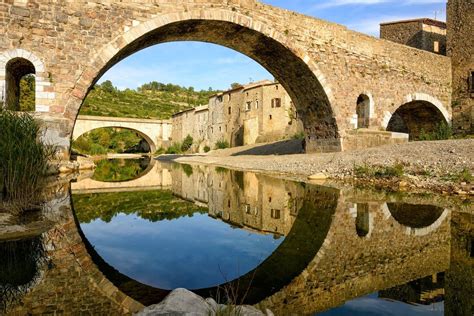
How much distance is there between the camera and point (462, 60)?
18.9 metres

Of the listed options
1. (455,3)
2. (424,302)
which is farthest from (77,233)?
(455,3)

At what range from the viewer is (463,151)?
9.73 metres

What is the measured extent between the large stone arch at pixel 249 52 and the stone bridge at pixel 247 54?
3cm

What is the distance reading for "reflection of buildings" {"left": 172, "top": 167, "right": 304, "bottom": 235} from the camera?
582cm

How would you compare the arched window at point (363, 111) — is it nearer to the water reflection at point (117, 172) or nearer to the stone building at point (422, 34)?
the stone building at point (422, 34)

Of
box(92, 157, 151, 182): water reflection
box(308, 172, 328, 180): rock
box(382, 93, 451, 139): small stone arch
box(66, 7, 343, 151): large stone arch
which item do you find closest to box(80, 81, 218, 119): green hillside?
box(92, 157, 151, 182): water reflection

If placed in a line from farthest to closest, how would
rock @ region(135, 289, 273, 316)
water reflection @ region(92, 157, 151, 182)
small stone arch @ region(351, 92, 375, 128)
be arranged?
1. small stone arch @ region(351, 92, 375, 128)
2. water reflection @ region(92, 157, 151, 182)
3. rock @ region(135, 289, 273, 316)

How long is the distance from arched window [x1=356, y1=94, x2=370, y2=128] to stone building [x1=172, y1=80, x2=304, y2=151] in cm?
1066

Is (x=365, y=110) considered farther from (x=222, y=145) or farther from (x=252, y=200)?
(x=222, y=145)

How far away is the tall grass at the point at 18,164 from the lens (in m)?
5.65

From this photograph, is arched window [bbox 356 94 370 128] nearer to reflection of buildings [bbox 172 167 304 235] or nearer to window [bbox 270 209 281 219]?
reflection of buildings [bbox 172 167 304 235]

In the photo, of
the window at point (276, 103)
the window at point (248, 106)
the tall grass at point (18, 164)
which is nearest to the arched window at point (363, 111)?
the tall grass at point (18, 164)

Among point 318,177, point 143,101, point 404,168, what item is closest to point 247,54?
point 318,177

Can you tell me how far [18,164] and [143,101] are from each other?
81.8 metres
